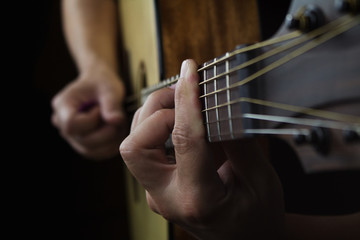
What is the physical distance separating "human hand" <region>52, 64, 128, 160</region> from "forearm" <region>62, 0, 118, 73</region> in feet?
0.24

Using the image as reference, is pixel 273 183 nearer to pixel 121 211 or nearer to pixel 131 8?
pixel 131 8

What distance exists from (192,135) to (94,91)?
64cm

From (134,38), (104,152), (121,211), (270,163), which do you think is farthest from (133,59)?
(270,163)

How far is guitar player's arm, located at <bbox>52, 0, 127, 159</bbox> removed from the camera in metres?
0.98

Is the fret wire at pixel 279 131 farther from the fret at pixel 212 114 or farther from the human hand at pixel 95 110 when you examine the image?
the human hand at pixel 95 110

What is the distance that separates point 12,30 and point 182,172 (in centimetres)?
112

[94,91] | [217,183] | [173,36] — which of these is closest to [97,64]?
[94,91]

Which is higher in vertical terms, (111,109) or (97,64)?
(97,64)

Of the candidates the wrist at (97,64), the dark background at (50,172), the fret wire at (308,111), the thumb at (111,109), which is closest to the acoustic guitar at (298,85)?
the fret wire at (308,111)

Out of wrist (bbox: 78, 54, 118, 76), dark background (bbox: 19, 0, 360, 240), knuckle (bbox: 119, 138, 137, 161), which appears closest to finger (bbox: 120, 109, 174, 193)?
knuckle (bbox: 119, 138, 137, 161)

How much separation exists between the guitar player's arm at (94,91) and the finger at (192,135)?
53 cm

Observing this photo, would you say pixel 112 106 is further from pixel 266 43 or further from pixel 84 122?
pixel 266 43

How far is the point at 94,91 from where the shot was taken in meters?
1.03

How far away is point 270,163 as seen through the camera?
41 centimetres
